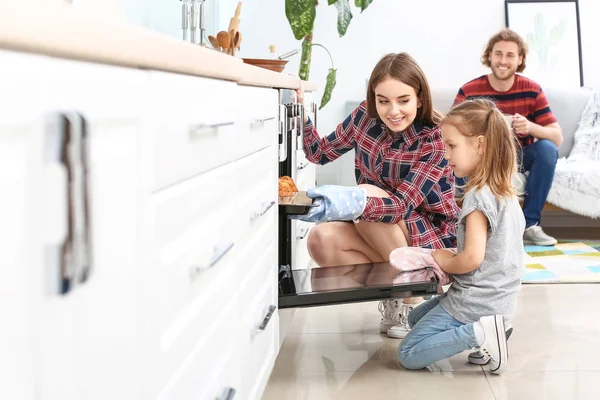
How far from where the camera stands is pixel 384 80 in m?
2.46

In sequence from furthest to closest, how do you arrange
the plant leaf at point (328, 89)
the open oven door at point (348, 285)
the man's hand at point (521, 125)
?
the plant leaf at point (328, 89), the man's hand at point (521, 125), the open oven door at point (348, 285)

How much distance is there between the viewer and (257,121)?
1703 millimetres

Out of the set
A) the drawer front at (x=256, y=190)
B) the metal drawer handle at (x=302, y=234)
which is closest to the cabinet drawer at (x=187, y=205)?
the drawer front at (x=256, y=190)

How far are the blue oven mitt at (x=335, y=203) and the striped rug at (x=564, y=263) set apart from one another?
4.04 feet

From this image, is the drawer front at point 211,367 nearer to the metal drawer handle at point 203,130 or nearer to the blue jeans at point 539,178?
the metal drawer handle at point 203,130

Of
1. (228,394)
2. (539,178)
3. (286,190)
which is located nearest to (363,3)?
(539,178)

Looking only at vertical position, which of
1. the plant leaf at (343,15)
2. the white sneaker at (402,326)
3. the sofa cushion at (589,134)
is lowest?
the white sneaker at (402,326)

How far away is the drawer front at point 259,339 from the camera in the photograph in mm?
1604

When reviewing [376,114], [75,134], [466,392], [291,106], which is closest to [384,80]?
[376,114]

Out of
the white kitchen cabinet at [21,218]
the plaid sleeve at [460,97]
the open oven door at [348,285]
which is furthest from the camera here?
the plaid sleeve at [460,97]

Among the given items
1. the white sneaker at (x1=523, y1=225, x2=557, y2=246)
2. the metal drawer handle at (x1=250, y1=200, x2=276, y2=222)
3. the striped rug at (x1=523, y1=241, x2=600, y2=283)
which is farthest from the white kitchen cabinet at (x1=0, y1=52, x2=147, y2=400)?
the white sneaker at (x1=523, y1=225, x2=557, y2=246)

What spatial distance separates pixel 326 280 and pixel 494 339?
0.47 m

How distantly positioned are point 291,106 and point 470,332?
789 mm

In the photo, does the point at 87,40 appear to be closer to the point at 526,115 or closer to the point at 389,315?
the point at 389,315
